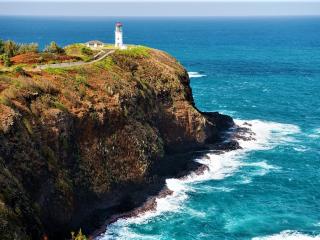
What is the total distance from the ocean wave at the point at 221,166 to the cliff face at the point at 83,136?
3.31 metres

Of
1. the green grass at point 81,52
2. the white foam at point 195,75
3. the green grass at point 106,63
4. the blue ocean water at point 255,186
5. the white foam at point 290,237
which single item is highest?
the green grass at point 81,52

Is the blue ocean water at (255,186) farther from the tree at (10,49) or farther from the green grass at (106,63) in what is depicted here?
the tree at (10,49)

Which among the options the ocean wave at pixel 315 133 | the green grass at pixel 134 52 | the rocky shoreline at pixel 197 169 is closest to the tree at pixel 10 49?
the green grass at pixel 134 52

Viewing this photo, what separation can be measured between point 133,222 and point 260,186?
67.4ft

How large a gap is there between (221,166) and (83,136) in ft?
80.1

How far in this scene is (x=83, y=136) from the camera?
60.6 meters

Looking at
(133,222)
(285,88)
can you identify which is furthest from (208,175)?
(285,88)

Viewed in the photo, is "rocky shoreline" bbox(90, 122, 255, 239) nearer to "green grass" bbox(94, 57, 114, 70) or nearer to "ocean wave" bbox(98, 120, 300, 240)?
"ocean wave" bbox(98, 120, 300, 240)

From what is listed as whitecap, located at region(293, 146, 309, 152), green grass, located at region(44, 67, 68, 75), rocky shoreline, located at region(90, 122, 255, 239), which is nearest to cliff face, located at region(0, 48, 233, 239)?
green grass, located at region(44, 67, 68, 75)

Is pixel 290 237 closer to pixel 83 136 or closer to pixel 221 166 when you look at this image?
pixel 221 166

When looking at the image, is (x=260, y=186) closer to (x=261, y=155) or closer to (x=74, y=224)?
(x=261, y=155)

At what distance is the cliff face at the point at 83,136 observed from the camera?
49500mm

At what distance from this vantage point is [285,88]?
134 m

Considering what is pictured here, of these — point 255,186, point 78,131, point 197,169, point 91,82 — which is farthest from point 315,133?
point 78,131
